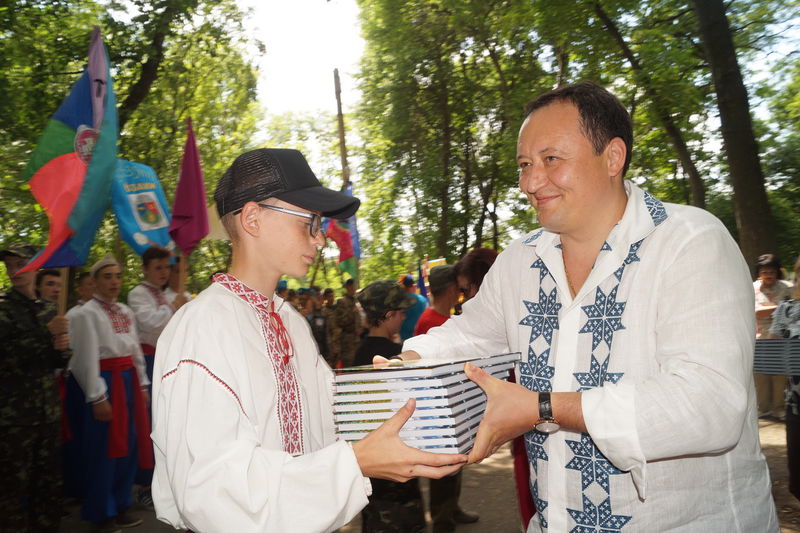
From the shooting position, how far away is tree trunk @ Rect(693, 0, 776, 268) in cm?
845

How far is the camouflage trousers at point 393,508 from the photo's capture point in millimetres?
4414

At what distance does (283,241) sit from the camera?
2164mm

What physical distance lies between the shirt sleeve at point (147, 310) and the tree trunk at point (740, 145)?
7.47 metres

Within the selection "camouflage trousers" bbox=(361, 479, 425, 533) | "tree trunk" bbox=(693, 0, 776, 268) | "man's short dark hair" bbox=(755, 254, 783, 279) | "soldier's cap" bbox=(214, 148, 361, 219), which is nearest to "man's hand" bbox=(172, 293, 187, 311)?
"camouflage trousers" bbox=(361, 479, 425, 533)

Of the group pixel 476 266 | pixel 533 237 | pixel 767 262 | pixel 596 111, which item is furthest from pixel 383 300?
pixel 767 262

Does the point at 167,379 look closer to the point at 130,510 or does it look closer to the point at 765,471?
the point at 765,471

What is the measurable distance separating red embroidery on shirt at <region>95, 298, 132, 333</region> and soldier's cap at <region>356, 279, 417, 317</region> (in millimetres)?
3031

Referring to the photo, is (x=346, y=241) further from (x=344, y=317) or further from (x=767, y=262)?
(x=767, y=262)

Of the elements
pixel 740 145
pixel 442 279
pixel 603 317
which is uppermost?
pixel 740 145

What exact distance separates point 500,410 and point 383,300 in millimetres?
3253

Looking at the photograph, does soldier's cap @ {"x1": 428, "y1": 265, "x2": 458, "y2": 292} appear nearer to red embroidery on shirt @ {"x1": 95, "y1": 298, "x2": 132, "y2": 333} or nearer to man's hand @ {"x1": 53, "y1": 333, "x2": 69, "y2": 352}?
red embroidery on shirt @ {"x1": 95, "y1": 298, "x2": 132, "y2": 333}

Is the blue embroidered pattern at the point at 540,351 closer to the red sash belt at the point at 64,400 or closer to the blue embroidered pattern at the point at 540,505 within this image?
the blue embroidered pattern at the point at 540,505

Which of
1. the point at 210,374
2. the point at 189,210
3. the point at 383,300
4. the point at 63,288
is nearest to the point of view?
the point at 210,374

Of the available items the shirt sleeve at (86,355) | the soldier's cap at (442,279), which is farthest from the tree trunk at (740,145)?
the shirt sleeve at (86,355)
